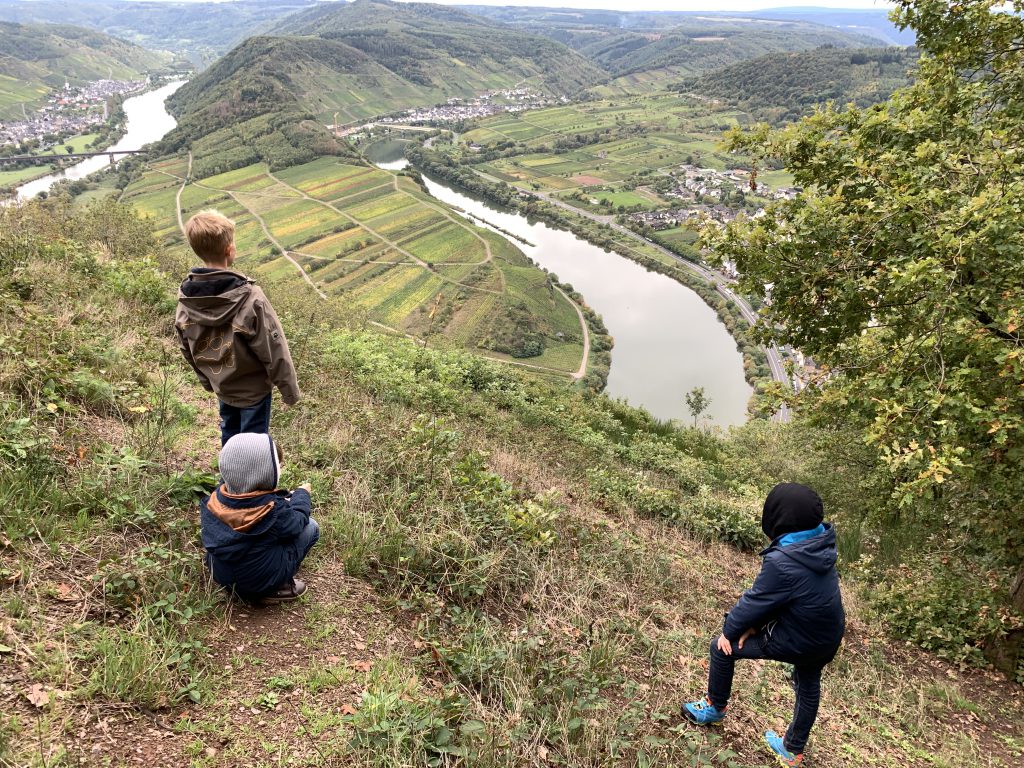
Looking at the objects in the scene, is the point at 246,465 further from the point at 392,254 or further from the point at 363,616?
the point at 392,254

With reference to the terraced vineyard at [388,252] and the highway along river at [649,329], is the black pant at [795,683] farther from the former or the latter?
the terraced vineyard at [388,252]

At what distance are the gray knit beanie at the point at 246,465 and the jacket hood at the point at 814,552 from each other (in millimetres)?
2839

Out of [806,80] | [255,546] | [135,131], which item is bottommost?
[135,131]

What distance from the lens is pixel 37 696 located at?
2312mm

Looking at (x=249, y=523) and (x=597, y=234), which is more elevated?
(x=249, y=523)

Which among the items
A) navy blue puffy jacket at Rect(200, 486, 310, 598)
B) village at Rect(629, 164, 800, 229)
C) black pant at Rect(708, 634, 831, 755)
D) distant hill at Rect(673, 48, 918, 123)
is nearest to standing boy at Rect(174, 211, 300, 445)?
navy blue puffy jacket at Rect(200, 486, 310, 598)

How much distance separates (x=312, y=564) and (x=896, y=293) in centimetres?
571

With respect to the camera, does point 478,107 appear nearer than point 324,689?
No

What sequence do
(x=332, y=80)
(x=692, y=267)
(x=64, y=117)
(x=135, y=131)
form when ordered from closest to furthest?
1. (x=692, y=267)
2. (x=64, y=117)
3. (x=135, y=131)
4. (x=332, y=80)

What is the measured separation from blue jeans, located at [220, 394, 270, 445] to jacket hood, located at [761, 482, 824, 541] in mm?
3029

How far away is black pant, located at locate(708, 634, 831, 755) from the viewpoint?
320 centimetres

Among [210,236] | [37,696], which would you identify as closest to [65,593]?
[37,696]

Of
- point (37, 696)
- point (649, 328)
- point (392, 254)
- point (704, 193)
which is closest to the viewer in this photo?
point (37, 696)

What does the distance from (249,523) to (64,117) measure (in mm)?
151399
